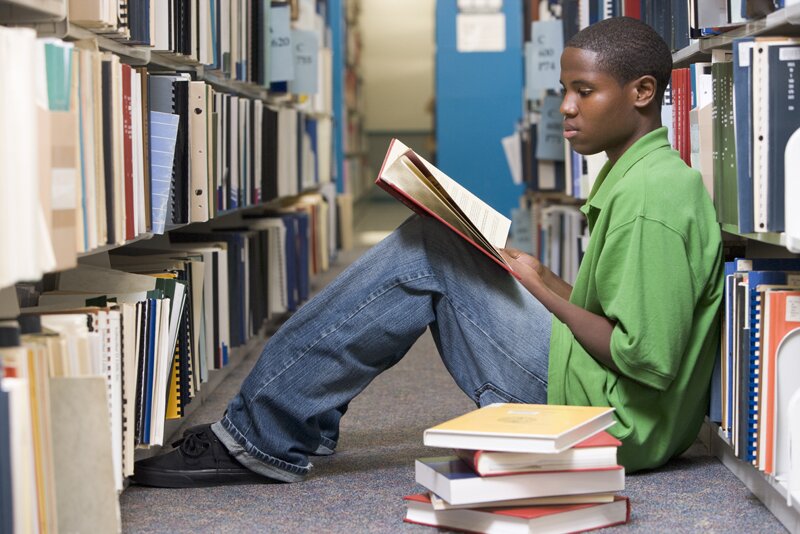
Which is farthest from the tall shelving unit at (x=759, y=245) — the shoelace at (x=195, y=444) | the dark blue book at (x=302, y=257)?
the dark blue book at (x=302, y=257)

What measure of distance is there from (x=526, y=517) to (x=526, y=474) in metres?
0.06

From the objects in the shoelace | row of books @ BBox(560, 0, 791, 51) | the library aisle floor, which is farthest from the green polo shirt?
the shoelace

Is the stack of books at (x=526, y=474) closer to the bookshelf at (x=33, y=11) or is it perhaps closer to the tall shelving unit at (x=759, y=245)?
the tall shelving unit at (x=759, y=245)

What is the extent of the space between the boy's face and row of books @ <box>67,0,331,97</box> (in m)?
0.73

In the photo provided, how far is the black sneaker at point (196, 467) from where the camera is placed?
5.76 ft

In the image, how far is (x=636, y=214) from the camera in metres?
1.52

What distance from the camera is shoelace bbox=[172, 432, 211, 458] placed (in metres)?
1.77

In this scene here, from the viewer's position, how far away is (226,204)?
2582mm

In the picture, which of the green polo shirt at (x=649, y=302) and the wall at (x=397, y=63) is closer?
the green polo shirt at (x=649, y=302)

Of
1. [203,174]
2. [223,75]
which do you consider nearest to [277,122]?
[223,75]

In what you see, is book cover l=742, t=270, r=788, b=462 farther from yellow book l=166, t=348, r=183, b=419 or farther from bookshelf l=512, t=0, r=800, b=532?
yellow book l=166, t=348, r=183, b=419

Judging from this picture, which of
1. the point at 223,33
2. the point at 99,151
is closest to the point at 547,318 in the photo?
the point at 99,151

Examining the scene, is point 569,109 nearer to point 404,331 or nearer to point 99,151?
point 404,331

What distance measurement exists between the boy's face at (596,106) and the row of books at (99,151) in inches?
27.2
